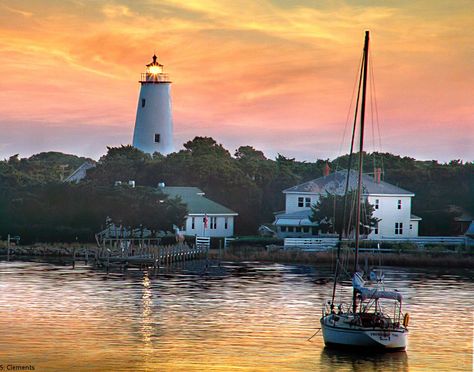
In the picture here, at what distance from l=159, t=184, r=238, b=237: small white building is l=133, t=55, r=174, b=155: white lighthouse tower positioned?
18265 millimetres

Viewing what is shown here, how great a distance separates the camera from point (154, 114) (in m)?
137

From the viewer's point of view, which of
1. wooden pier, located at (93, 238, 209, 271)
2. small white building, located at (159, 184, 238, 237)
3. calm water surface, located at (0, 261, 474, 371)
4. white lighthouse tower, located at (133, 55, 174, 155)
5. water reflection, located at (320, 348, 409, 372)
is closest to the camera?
water reflection, located at (320, 348, 409, 372)

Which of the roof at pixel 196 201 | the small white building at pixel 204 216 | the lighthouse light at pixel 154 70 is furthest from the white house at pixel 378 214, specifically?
the lighthouse light at pixel 154 70

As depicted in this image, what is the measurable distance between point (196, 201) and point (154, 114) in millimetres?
22138

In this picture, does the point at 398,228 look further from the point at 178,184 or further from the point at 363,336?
the point at 363,336

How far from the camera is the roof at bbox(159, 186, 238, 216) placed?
115625mm

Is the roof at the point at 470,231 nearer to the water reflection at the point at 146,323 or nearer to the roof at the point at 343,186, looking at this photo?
the roof at the point at 343,186

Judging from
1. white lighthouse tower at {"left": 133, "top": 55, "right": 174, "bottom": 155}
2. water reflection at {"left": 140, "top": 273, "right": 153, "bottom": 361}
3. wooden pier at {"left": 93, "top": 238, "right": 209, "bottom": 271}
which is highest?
white lighthouse tower at {"left": 133, "top": 55, "right": 174, "bottom": 155}

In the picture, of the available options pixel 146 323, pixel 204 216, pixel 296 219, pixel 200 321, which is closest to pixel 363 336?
pixel 200 321

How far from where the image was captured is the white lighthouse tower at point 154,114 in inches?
5399

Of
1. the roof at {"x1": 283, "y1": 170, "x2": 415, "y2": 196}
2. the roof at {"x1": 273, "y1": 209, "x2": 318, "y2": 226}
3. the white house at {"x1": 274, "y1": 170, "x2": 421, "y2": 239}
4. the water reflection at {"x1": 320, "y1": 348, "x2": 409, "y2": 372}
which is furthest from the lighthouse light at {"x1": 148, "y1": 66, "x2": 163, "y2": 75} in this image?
the water reflection at {"x1": 320, "y1": 348, "x2": 409, "y2": 372}

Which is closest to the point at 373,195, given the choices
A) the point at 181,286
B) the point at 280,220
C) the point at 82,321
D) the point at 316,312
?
the point at 280,220

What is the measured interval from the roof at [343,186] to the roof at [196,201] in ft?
25.7

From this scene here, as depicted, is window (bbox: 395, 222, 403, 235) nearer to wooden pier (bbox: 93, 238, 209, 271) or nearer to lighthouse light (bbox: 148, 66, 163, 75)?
wooden pier (bbox: 93, 238, 209, 271)
